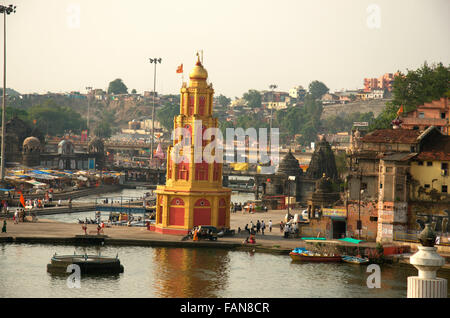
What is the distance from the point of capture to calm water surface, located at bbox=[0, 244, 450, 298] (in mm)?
51688

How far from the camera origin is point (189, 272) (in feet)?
194

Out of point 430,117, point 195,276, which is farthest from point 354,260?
point 430,117

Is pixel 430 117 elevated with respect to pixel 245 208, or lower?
elevated

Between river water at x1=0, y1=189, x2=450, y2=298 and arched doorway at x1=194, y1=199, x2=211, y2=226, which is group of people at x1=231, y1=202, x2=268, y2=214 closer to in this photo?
arched doorway at x1=194, y1=199, x2=211, y2=226

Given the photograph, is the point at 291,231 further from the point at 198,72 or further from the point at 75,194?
the point at 75,194

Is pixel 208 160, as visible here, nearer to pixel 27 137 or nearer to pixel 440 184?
pixel 440 184

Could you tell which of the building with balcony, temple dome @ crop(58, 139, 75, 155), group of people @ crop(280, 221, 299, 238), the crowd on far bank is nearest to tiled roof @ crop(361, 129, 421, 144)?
the crowd on far bank

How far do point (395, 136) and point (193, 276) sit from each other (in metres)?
30.6

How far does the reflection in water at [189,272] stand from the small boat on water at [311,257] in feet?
17.0

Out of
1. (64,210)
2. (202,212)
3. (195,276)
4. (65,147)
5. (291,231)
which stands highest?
(65,147)

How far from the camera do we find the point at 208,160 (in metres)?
77.6

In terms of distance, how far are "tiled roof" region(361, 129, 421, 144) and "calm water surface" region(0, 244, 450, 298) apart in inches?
726

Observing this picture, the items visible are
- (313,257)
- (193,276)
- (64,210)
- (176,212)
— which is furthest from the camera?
(64,210)
